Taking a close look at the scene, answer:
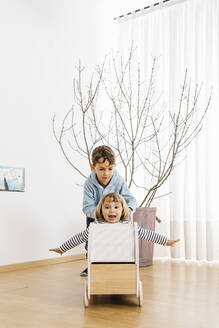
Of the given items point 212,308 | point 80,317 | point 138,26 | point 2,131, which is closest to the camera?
point 80,317

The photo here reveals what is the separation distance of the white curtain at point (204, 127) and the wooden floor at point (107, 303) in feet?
1.91

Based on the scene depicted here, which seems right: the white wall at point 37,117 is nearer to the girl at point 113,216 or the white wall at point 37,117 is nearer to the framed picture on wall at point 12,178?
the framed picture on wall at point 12,178

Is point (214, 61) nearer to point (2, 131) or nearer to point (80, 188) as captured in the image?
point (80, 188)

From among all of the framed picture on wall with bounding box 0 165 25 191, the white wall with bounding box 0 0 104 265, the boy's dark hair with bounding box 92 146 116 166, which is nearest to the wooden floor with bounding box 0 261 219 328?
the white wall with bounding box 0 0 104 265

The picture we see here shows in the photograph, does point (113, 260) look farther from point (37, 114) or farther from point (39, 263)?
point (37, 114)

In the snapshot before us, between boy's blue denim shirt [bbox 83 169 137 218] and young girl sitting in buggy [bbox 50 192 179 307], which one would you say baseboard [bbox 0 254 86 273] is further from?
young girl sitting in buggy [bbox 50 192 179 307]

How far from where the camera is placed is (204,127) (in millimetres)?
3363

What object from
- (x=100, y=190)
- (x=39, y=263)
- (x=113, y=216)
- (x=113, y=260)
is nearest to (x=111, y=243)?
(x=113, y=260)

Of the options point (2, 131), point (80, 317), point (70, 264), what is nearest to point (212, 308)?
point (80, 317)

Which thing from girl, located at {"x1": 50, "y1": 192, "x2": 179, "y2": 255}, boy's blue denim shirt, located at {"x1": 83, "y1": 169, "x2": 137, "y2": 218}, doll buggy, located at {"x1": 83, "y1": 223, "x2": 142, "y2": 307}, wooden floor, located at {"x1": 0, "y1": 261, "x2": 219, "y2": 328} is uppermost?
boy's blue denim shirt, located at {"x1": 83, "y1": 169, "x2": 137, "y2": 218}

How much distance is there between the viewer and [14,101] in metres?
2.96

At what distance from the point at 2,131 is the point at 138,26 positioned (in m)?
1.73

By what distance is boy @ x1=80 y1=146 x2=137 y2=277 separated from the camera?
2.38 metres

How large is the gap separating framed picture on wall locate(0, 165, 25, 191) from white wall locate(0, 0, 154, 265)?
0.04 meters
